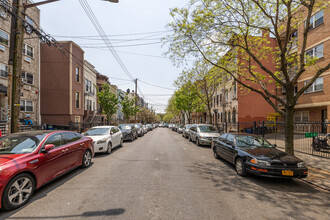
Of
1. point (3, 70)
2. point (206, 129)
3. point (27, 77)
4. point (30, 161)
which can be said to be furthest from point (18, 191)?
point (27, 77)

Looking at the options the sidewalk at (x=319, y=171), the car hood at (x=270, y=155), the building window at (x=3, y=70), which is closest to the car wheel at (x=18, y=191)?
the car hood at (x=270, y=155)

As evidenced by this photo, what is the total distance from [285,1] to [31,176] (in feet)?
33.5

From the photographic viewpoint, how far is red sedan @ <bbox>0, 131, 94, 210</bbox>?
11.0 ft

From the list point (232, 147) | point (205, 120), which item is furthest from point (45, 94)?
point (205, 120)

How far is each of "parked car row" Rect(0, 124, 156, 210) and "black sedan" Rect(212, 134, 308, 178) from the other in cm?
564

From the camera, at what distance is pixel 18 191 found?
3510 mm

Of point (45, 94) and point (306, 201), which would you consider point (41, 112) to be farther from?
point (306, 201)

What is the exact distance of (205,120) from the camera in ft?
127

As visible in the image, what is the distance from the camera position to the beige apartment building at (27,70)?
45.5ft

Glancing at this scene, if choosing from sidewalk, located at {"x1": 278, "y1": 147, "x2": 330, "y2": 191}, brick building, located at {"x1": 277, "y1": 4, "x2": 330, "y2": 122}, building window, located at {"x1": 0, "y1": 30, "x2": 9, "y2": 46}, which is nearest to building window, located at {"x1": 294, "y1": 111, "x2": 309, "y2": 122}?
brick building, located at {"x1": 277, "y1": 4, "x2": 330, "y2": 122}

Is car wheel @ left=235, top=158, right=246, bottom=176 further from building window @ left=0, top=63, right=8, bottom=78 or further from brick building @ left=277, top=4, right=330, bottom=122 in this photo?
building window @ left=0, top=63, right=8, bottom=78

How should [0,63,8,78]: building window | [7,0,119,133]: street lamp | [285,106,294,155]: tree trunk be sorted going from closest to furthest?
[7,0,119,133]: street lamp < [285,106,294,155]: tree trunk < [0,63,8,78]: building window

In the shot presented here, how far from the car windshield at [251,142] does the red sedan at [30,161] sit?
6099 mm

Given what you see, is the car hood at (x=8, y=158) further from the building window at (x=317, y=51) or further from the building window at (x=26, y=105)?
the building window at (x=317, y=51)
